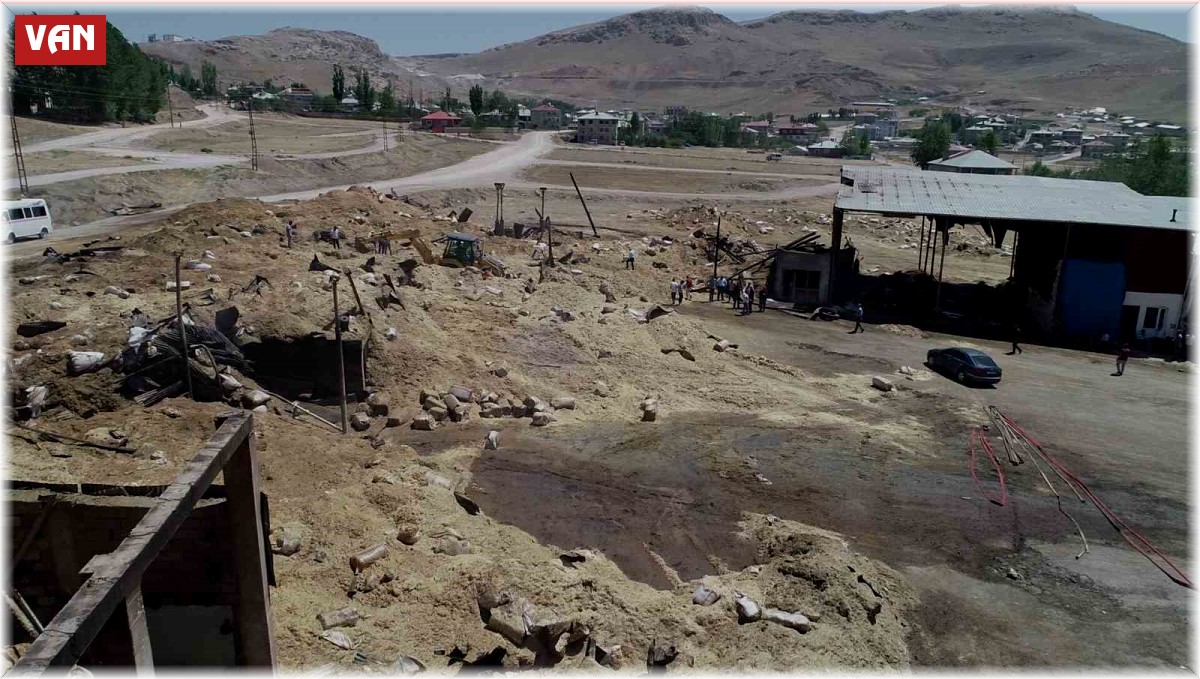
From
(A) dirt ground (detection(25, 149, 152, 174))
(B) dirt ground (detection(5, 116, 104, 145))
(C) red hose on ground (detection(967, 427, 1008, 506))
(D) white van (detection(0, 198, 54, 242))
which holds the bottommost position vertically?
(C) red hose on ground (detection(967, 427, 1008, 506))

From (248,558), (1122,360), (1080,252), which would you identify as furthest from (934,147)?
(248,558)

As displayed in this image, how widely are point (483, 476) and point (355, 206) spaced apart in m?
24.9

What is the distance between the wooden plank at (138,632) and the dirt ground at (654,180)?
64346 millimetres

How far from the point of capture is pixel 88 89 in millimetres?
77688

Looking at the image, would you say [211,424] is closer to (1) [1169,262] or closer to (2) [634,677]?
→ (2) [634,677]

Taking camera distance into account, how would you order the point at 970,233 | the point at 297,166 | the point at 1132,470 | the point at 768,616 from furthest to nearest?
the point at 297,166 < the point at 970,233 < the point at 1132,470 < the point at 768,616

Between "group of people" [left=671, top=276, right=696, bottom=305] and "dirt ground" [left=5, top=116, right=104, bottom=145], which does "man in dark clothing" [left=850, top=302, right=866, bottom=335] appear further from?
"dirt ground" [left=5, top=116, right=104, bottom=145]

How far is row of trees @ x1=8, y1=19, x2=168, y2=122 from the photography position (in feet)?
244

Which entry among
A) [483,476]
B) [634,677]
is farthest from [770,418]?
[634,677]

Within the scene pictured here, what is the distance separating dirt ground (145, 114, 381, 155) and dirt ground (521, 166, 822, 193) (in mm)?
20407

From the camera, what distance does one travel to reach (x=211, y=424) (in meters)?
16.8

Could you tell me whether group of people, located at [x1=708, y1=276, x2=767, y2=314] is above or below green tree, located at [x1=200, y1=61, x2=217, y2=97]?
below

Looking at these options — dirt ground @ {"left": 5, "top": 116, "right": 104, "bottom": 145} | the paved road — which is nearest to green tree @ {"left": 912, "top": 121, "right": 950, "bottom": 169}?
the paved road

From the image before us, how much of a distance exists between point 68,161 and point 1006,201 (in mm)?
56463
